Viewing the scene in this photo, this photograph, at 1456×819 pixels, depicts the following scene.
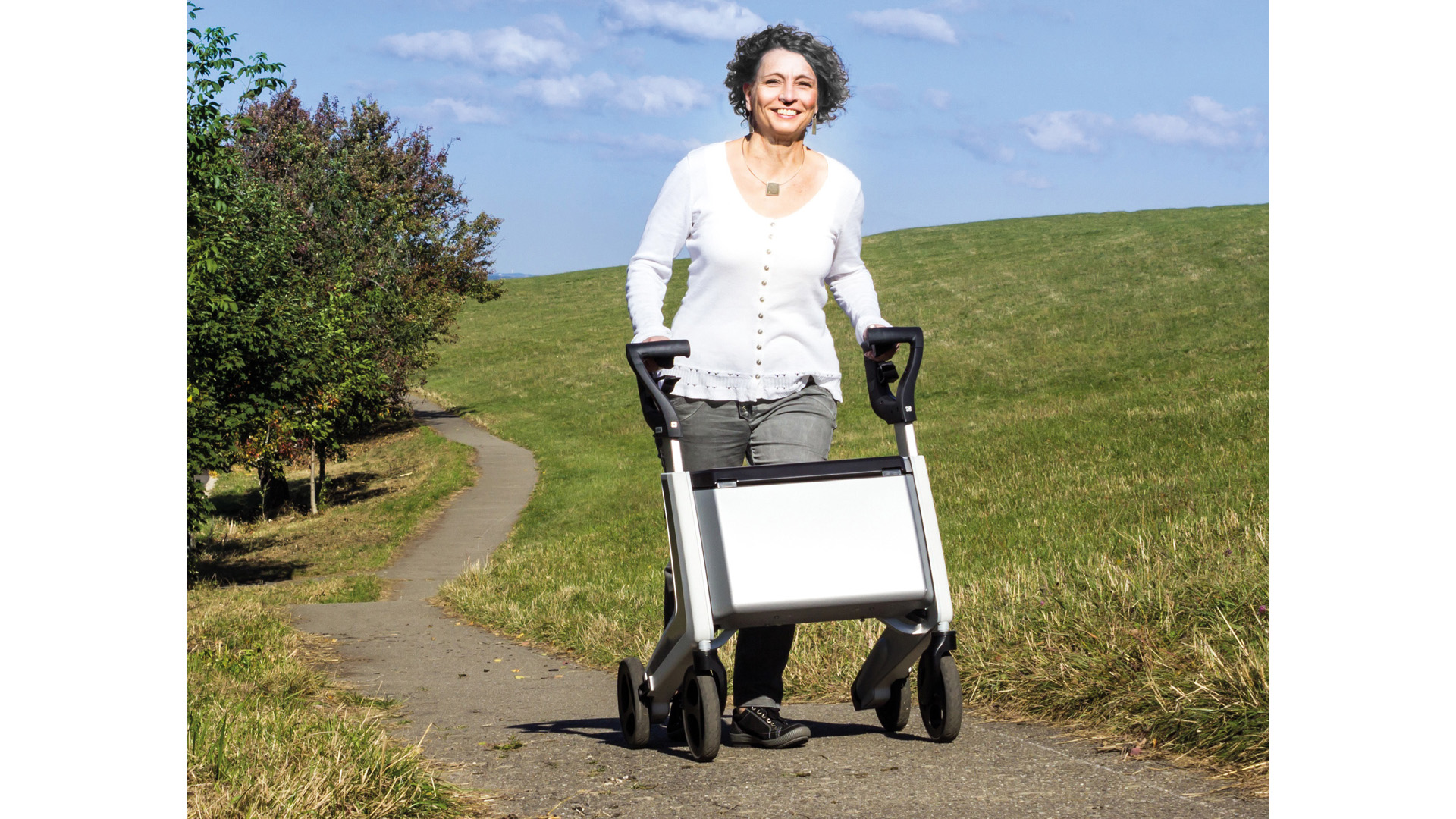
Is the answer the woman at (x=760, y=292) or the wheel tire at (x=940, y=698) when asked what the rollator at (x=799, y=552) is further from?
the woman at (x=760, y=292)

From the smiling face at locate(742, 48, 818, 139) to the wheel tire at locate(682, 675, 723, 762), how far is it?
5.77 ft

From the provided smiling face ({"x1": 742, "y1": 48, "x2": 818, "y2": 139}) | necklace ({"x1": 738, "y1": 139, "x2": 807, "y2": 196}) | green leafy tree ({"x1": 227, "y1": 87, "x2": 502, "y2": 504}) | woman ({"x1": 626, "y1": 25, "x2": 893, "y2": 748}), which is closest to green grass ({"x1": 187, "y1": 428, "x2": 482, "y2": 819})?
woman ({"x1": 626, "y1": 25, "x2": 893, "y2": 748})

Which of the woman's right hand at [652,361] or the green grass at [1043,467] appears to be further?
the green grass at [1043,467]

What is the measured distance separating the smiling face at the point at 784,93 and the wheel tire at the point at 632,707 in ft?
5.94

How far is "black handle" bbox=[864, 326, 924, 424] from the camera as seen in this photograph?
3.77 m

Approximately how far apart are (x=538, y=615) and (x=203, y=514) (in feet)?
19.8

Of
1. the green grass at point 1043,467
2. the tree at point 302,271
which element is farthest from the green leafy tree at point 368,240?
the green grass at point 1043,467

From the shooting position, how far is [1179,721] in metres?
3.77

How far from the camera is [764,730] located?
12.9 feet

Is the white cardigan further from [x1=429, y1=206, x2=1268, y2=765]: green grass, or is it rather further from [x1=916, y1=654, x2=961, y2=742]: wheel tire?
[x1=429, y1=206, x2=1268, y2=765]: green grass

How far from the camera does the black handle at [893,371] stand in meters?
3.77

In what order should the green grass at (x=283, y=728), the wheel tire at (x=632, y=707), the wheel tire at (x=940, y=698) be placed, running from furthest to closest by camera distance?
the wheel tire at (x=632, y=707) → the wheel tire at (x=940, y=698) → the green grass at (x=283, y=728)

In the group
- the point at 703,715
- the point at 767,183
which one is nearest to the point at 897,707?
the point at 703,715

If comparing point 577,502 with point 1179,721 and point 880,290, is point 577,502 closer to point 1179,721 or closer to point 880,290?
point 1179,721
